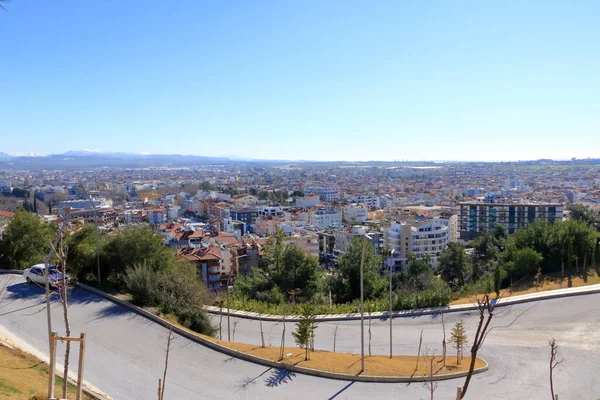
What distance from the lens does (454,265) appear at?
93.9ft

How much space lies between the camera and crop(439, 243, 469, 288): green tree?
92.2ft

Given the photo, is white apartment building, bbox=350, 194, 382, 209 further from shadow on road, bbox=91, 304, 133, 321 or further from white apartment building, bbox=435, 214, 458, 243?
shadow on road, bbox=91, 304, 133, 321

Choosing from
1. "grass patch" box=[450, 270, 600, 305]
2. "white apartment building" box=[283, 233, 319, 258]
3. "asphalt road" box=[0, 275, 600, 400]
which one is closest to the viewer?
"asphalt road" box=[0, 275, 600, 400]

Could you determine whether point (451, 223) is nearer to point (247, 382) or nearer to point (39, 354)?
point (247, 382)

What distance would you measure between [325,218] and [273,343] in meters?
55.0

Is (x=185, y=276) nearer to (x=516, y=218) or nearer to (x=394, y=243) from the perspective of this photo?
(x=394, y=243)

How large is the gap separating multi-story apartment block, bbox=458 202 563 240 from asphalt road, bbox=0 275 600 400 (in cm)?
4125

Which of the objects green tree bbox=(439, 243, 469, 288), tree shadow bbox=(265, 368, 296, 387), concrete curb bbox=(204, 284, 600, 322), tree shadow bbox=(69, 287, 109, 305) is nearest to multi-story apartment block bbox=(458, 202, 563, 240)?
green tree bbox=(439, 243, 469, 288)

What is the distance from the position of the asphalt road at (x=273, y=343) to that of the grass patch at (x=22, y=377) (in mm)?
734

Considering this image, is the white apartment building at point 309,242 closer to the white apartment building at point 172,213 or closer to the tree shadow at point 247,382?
the tree shadow at point 247,382

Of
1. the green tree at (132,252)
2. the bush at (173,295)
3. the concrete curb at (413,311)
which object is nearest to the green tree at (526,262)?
the concrete curb at (413,311)

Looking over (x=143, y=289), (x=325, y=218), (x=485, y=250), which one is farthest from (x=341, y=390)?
(x=325, y=218)

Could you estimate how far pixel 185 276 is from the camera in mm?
12062

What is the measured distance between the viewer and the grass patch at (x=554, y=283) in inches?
634
